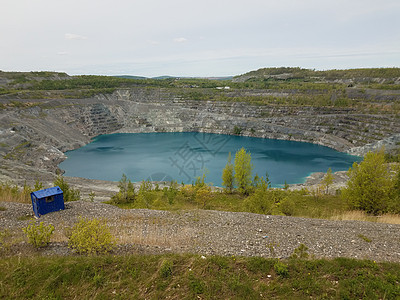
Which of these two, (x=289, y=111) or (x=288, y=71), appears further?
(x=288, y=71)

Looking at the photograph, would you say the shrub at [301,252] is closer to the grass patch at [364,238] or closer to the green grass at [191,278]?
the green grass at [191,278]

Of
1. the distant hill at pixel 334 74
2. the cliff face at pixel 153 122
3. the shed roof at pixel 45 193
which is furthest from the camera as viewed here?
the distant hill at pixel 334 74

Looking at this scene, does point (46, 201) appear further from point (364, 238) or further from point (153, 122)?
point (153, 122)

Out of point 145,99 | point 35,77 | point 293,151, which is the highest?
point 35,77

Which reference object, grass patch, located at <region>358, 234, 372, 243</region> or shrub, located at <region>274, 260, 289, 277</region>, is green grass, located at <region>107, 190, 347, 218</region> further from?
shrub, located at <region>274, 260, 289, 277</region>

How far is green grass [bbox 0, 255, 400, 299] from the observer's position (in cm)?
857

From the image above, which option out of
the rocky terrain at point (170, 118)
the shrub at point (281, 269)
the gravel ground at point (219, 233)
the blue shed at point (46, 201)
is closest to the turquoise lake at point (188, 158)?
the rocky terrain at point (170, 118)

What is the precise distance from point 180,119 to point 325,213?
67423mm

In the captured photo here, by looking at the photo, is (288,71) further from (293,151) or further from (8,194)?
(8,194)

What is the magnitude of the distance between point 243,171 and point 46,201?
21.3 m

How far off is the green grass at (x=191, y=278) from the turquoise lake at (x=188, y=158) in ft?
99.4

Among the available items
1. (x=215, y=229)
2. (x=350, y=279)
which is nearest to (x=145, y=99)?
(x=215, y=229)

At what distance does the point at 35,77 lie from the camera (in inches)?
4065

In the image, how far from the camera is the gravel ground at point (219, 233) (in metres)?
11.3
